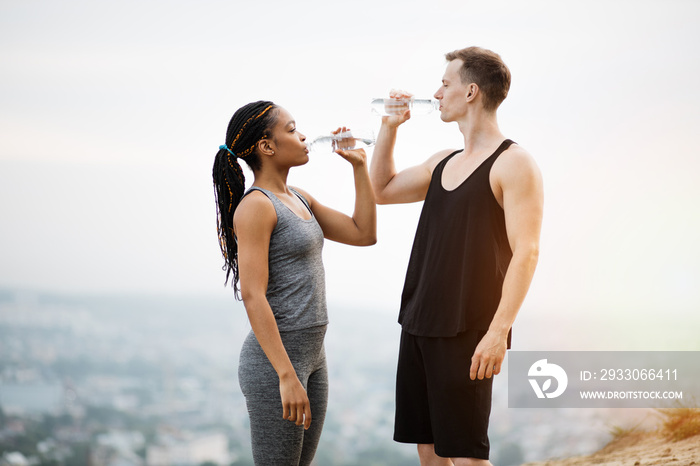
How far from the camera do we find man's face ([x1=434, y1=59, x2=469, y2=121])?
5.82 feet

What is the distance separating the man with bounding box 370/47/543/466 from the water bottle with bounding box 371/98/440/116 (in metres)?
0.11

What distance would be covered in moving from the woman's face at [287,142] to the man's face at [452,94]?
42 centimetres

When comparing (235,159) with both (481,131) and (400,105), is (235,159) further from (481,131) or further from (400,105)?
(481,131)

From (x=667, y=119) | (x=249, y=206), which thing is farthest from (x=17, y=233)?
(x=667, y=119)

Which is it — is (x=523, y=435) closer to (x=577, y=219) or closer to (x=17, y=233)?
(x=577, y=219)

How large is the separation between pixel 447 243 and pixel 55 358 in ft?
15.7

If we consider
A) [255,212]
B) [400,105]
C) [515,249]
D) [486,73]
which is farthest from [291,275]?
[486,73]

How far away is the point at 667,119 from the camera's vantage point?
450 centimetres

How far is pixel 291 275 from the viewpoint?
1599mm

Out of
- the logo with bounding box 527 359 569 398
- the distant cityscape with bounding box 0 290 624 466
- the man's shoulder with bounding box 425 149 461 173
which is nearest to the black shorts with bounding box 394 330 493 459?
the man's shoulder with bounding box 425 149 461 173

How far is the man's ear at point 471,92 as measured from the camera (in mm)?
1753

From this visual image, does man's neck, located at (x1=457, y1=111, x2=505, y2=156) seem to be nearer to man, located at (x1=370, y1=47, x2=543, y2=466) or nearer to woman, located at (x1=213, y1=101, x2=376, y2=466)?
man, located at (x1=370, y1=47, x2=543, y2=466)

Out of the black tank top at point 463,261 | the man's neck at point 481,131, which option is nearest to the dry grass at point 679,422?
the black tank top at point 463,261

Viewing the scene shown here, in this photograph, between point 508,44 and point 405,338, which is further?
point 508,44
